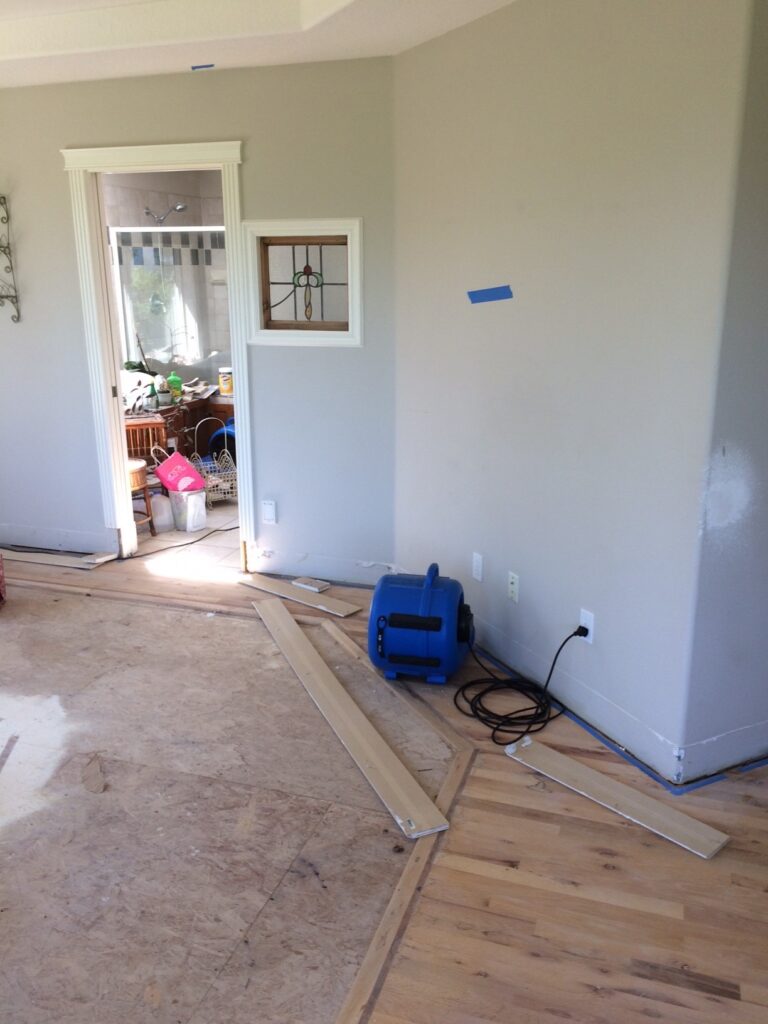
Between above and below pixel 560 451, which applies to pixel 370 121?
above

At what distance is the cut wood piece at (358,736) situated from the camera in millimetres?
2502

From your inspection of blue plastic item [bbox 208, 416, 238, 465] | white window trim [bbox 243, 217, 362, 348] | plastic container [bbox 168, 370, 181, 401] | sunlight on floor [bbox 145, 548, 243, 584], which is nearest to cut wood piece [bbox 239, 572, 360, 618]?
sunlight on floor [bbox 145, 548, 243, 584]

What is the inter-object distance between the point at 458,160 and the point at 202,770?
103 inches

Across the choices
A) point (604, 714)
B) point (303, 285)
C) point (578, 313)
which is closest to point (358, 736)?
point (604, 714)

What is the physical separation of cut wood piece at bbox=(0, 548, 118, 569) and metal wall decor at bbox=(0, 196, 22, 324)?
138 centimetres

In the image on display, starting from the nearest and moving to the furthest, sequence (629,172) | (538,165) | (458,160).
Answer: (629,172) → (538,165) → (458,160)

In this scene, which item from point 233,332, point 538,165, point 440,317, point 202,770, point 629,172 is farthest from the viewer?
point 233,332

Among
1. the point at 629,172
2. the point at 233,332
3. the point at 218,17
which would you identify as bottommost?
the point at 233,332

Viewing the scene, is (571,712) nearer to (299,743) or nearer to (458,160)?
(299,743)

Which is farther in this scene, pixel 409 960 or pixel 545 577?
pixel 545 577

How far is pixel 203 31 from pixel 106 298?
1.58m

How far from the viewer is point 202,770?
2773mm

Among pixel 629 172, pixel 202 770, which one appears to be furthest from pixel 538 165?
pixel 202 770

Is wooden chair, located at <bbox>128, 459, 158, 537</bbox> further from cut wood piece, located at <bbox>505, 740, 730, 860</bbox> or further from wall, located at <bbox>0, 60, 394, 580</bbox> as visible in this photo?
cut wood piece, located at <bbox>505, 740, 730, 860</bbox>
